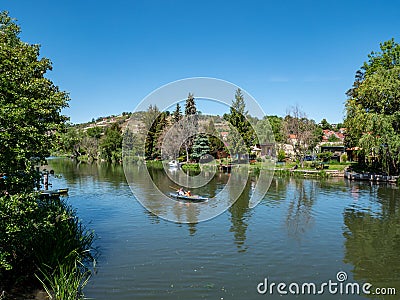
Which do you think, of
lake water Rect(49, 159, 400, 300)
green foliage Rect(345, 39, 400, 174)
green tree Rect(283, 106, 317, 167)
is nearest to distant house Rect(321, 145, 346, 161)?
green tree Rect(283, 106, 317, 167)

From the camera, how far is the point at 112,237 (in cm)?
1578

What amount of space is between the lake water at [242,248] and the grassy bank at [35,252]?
106cm

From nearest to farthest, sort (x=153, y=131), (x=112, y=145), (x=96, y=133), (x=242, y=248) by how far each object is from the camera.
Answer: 1. (x=242, y=248)
2. (x=153, y=131)
3. (x=112, y=145)
4. (x=96, y=133)

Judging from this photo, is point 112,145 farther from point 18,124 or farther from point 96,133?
point 18,124

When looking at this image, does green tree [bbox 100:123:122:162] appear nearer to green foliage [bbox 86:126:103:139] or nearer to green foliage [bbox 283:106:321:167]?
green foliage [bbox 86:126:103:139]

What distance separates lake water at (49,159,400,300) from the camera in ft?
35.8

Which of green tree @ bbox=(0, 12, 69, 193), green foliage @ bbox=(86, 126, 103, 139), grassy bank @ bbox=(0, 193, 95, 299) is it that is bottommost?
grassy bank @ bbox=(0, 193, 95, 299)

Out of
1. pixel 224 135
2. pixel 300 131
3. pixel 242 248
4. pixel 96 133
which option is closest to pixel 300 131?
pixel 300 131

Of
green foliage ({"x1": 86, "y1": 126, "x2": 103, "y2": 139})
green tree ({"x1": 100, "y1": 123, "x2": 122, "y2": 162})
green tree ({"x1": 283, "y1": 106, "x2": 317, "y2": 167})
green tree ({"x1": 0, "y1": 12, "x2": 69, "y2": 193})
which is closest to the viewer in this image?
green tree ({"x1": 0, "y1": 12, "x2": 69, "y2": 193})

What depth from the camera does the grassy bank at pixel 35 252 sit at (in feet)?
26.4

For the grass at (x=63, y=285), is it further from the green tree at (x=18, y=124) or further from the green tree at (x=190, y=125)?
the green tree at (x=190, y=125)

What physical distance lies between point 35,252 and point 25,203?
2.59m

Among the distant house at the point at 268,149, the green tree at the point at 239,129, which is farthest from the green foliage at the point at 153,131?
the distant house at the point at 268,149

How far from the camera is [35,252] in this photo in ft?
33.6
